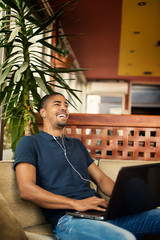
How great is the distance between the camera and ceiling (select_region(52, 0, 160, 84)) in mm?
4184

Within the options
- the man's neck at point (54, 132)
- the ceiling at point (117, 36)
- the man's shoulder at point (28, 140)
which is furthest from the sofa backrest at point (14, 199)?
the ceiling at point (117, 36)

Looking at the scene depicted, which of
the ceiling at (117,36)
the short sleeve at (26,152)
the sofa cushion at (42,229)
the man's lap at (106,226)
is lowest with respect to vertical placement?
the sofa cushion at (42,229)

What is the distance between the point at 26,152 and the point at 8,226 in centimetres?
45

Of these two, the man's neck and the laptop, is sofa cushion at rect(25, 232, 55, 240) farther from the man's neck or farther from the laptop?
the man's neck

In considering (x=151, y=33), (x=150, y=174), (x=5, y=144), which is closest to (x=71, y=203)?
(x=150, y=174)

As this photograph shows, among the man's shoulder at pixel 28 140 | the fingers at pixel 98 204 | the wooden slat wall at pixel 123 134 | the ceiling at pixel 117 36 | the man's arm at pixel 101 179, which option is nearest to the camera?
the fingers at pixel 98 204

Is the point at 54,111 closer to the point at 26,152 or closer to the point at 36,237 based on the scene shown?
the point at 26,152

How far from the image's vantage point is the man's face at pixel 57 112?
5.92 feet

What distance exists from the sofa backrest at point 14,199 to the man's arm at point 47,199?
120mm

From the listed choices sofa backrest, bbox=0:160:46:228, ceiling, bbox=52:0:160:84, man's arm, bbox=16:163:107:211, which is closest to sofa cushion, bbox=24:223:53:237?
sofa backrest, bbox=0:160:46:228

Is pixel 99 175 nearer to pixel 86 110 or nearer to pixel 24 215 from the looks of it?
pixel 24 215

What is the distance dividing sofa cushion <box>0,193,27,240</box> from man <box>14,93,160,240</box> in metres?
0.18

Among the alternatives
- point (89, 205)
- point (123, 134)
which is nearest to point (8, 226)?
point (89, 205)

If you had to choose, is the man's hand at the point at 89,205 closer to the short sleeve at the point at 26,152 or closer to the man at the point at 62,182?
the man at the point at 62,182
